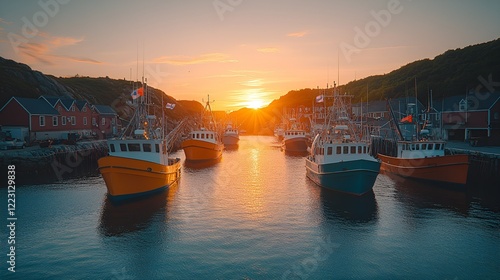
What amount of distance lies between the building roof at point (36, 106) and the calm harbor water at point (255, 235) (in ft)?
→ 76.4

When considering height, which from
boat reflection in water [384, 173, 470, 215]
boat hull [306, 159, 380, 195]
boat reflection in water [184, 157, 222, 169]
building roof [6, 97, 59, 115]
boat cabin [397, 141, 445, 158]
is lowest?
boat reflection in water [384, 173, 470, 215]

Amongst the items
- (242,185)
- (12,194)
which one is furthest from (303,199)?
(12,194)

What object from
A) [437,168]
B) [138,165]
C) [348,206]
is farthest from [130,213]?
[437,168]

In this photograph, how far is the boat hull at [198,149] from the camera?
2076 inches

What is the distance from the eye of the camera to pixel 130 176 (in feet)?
84.8

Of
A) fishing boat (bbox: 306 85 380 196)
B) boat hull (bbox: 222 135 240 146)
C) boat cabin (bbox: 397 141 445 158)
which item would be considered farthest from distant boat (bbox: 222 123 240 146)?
boat cabin (bbox: 397 141 445 158)

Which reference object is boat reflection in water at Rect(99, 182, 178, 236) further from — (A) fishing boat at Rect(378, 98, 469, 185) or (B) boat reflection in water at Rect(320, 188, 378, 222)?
(A) fishing boat at Rect(378, 98, 469, 185)

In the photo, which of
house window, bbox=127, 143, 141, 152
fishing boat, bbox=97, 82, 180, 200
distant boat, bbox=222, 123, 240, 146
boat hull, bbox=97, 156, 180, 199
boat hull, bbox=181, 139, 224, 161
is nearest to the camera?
boat hull, bbox=97, 156, 180, 199

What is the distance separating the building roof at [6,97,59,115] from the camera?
49.4 metres

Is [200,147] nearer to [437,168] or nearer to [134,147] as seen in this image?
[134,147]

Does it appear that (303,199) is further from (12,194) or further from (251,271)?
(12,194)

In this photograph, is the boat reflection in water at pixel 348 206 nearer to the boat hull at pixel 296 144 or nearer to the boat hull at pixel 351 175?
the boat hull at pixel 351 175

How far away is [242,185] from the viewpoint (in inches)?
1372

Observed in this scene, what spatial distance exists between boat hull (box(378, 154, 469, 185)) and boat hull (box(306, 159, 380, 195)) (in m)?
8.03
